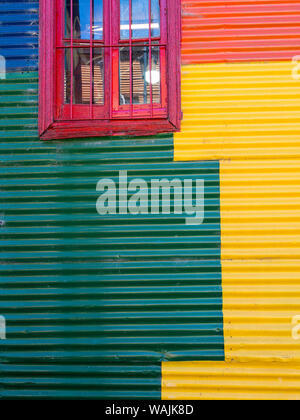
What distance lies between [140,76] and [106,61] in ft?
1.29

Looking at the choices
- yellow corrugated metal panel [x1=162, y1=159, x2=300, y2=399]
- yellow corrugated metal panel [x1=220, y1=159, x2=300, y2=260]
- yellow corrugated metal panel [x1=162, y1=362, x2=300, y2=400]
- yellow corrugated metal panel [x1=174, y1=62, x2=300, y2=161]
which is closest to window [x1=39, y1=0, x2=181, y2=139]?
yellow corrugated metal panel [x1=174, y1=62, x2=300, y2=161]

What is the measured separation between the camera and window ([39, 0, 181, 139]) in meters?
3.62

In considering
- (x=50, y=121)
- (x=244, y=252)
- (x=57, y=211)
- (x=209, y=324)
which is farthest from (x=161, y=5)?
(x=209, y=324)

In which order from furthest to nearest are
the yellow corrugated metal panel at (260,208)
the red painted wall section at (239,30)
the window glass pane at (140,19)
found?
the window glass pane at (140,19), the red painted wall section at (239,30), the yellow corrugated metal panel at (260,208)

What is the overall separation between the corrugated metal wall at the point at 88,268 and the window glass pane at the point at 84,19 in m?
0.41

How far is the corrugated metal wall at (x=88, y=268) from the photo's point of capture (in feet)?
11.2

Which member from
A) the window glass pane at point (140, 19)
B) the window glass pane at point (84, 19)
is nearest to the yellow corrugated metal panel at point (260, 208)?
the window glass pane at point (140, 19)

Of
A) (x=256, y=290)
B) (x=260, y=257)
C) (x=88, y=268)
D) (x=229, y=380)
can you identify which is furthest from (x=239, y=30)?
(x=229, y=380)

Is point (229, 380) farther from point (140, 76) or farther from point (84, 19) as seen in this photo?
point (84, 19)

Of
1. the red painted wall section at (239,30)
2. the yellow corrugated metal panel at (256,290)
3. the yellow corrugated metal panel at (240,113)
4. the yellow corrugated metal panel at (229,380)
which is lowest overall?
the yellow corrugated metal panel at (229,380)

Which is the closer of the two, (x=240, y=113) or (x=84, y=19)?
(x=240, y=113)

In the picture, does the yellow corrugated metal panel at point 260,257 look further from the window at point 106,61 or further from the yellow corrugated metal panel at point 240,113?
the window at point 106,61

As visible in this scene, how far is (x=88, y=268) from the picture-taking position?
3.49 meters

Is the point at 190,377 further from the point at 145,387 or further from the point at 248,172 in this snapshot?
the point at 248,172
